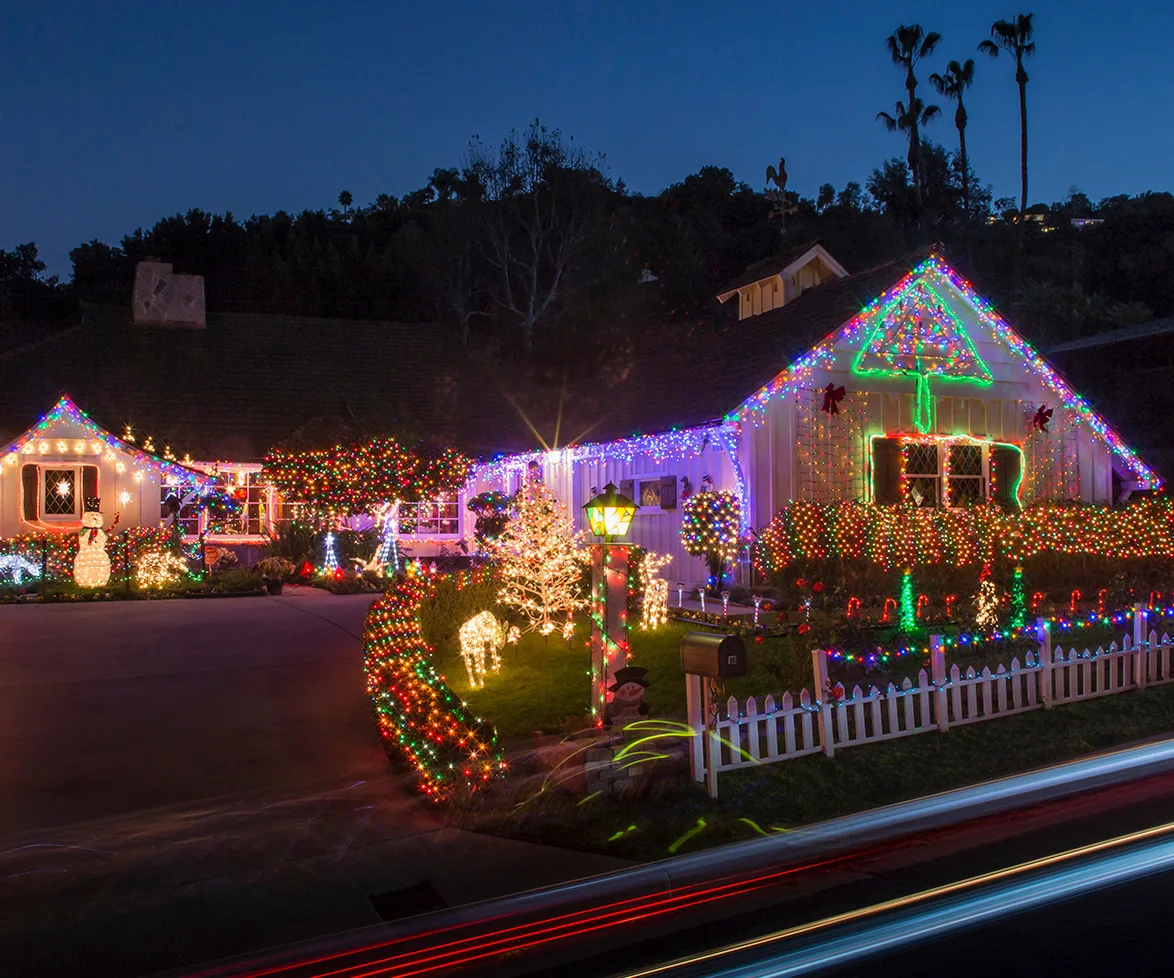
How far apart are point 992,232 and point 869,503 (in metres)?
34.4

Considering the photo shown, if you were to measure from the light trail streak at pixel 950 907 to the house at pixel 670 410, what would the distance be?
10325mm

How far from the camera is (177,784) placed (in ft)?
24.7

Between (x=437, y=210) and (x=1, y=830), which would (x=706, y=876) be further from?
(x=437, y=210)

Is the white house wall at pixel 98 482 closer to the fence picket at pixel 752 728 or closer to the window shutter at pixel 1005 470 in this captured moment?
the window shutter at pixel 1005 470

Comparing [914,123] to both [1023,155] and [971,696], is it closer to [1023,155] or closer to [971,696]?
[1023,155]

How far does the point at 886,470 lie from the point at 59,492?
1485 cm

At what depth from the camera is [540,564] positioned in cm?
1261

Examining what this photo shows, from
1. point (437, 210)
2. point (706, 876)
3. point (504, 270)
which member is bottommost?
point (706, 876)

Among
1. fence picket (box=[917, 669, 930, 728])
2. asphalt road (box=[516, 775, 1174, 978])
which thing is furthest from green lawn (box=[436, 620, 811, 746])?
asphalt road (box=[516, 775, 1174, 978])

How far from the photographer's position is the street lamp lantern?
8.55 meters

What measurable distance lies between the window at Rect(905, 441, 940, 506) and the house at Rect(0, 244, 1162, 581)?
38mm

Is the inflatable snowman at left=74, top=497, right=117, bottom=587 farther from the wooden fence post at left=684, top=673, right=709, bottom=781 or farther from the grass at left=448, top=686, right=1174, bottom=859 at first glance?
the wooden fence post at left=684, top=673, right=709, bottom=781

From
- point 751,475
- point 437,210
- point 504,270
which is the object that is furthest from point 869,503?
point 437,210

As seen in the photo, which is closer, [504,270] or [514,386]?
[514,386]
